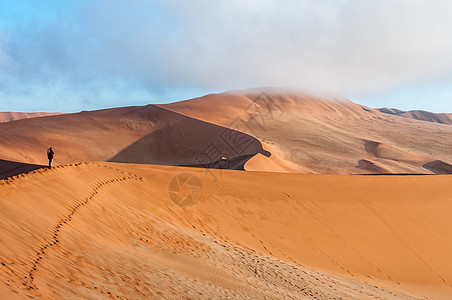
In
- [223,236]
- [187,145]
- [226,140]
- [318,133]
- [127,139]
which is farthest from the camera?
[318,133]

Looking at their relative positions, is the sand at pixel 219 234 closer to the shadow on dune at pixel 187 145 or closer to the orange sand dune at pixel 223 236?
the orange sand dune at pixel 223 236

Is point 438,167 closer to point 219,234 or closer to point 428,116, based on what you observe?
point 219,234

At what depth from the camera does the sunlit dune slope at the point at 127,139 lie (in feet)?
Result: 103

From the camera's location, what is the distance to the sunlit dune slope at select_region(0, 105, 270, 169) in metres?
31.4

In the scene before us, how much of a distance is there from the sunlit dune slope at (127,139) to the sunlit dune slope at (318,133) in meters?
4.20

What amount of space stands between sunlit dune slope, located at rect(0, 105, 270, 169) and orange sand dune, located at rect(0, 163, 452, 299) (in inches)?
528

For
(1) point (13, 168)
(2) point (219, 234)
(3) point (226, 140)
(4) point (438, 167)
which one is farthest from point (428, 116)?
(1) point (13, 168)

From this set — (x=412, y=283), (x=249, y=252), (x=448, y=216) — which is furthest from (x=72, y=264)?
(x=448, y=216)

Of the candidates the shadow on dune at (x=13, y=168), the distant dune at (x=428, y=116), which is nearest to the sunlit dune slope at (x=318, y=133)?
the shadow on dune at (x=13, y=168)

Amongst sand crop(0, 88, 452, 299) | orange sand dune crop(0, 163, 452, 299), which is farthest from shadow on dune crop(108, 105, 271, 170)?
orange sand dune crop(0, 163, 452, 299)

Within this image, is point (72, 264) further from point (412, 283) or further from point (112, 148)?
point (112, 148)

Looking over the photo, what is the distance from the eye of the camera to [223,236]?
9664mm

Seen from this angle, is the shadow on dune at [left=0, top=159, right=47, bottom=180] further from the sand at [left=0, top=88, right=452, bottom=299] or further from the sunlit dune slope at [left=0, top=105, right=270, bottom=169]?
the sunlit dune slope at [left=0, top=105, right=270, bottom=169]

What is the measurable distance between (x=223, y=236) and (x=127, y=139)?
98.1ft
